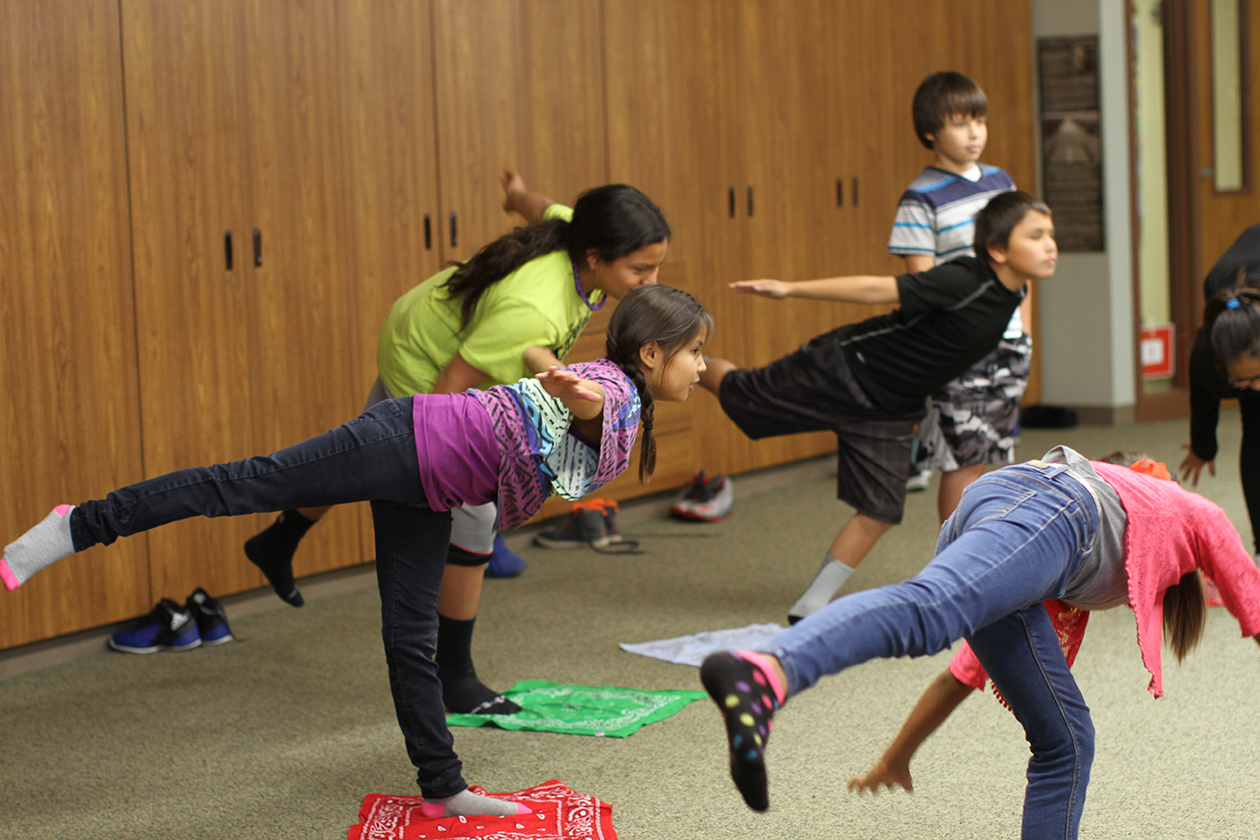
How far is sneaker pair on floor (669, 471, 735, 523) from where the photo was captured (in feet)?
15.2

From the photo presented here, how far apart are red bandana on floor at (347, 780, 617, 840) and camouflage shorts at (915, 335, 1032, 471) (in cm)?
162

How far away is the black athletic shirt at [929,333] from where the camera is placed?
298 cm

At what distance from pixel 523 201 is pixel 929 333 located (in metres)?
1.02

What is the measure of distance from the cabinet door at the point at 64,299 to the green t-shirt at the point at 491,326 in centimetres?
90

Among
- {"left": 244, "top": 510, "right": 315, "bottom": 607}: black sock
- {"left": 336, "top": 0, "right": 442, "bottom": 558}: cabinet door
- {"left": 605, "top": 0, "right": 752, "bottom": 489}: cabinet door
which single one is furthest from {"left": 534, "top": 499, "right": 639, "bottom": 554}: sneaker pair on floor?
{"left": 244, "top": 510, "right": 315, "bottom": 607}: black sock

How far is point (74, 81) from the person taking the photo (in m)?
3.05

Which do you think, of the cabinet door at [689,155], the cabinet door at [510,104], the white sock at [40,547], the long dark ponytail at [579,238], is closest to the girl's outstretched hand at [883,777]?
the long dark ponytail at [579,238]

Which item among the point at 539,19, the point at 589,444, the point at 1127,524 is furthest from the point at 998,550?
the point at 539,19

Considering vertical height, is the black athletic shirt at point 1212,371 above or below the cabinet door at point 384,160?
below

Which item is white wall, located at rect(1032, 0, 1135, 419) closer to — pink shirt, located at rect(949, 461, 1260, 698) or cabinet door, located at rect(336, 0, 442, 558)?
cabinet door, located at rect(336, 0, 442, 558)

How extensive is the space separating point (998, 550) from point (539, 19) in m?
→ 3.05

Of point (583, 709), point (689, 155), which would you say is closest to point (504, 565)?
point (583, 709)

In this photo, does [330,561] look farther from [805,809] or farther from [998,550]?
[998,550]

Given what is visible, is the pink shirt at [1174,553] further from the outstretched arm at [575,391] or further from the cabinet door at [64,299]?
the cabinet door at [64,299]
